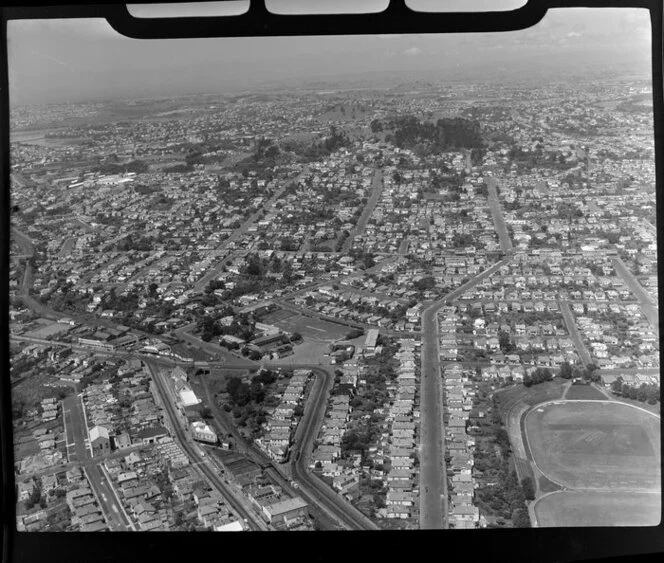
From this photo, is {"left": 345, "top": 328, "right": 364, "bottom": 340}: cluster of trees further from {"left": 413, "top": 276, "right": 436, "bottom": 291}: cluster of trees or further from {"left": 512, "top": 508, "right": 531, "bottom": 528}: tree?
{"left": 512, "top": 508, "right": 531, "bottom": 528}: tree

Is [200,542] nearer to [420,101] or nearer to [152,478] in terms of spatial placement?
[152,478]

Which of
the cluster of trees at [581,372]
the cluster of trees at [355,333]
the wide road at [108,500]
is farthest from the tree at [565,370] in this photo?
the wide road at [108,500]

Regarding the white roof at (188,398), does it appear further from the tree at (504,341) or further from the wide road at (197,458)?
the tree at (504,341)

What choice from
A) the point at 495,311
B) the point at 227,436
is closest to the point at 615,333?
the point at 495,311

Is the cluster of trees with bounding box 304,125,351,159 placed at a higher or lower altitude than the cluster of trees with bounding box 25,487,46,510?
higher

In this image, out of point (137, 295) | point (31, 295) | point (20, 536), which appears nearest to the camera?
point (20, 536)

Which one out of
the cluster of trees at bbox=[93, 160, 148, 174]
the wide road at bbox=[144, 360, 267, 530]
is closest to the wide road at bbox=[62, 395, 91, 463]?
the wide road at bbox=[144, 360, 267, 530]
